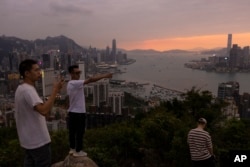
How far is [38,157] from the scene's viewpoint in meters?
1.74

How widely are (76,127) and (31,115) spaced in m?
1.18

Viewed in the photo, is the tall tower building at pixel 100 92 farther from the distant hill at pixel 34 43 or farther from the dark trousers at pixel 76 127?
the dark trousers at pixel 76 127

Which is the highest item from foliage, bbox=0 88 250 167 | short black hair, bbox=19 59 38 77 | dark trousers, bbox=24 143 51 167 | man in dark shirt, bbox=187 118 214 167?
short black hair, bbox=19 59 38 77

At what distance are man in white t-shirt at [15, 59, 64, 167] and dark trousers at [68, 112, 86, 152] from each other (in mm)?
1019

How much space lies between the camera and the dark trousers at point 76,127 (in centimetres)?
278

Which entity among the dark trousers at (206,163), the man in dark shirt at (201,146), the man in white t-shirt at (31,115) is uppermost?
the man in white t-shirt at (31,115)

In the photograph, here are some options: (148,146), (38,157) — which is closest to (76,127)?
(38,157)

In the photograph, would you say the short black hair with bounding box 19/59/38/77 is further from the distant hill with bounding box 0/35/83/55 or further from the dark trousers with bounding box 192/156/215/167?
the distant hill with bounding box 0/35/83/55

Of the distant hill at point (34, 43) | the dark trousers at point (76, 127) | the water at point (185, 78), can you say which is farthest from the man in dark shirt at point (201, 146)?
the distant hill at point (34, 43)

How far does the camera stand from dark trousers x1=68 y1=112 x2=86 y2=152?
9.13ft

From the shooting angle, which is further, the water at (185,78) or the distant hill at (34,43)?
the distant hill at (34,43)

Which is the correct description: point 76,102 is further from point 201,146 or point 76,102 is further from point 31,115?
point 201,146

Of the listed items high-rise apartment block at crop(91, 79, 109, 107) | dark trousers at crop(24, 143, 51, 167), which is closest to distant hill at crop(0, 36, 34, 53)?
high-rise apartment block at crop(91, 79, 109, 107)

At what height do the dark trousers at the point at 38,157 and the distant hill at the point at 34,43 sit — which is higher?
the distant hill at the point at 34,43
